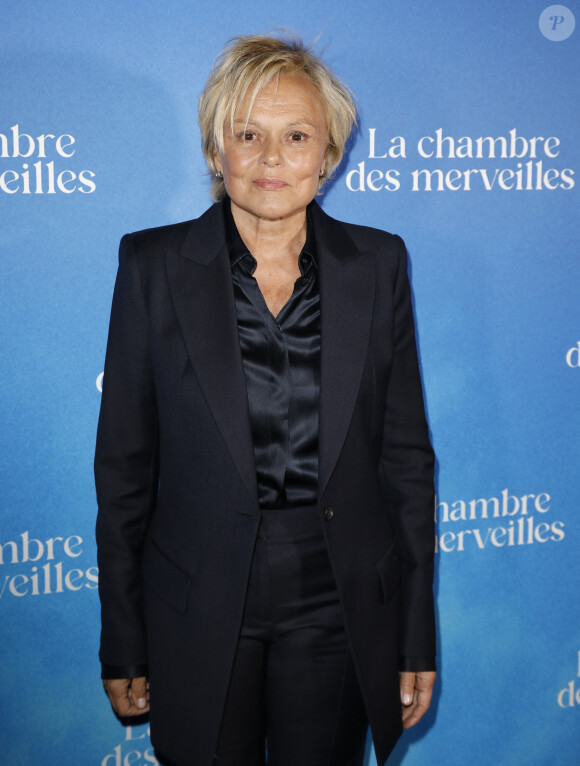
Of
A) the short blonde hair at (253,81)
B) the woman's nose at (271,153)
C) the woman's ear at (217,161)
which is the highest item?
the short blonde hair at (253,81)

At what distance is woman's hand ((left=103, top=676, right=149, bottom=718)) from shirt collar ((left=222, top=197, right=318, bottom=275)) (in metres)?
0.89

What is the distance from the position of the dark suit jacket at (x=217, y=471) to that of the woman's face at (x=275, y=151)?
0.34 feet

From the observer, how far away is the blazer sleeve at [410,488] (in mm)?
1694

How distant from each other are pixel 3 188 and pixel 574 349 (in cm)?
162

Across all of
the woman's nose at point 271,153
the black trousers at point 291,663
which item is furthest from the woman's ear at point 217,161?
the black trousers at point 291,663

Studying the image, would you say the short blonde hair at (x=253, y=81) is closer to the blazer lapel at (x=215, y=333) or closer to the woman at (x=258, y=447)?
the woman at (x=258, y=447)

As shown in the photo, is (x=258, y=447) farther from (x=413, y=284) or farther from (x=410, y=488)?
(x=413, y=284)

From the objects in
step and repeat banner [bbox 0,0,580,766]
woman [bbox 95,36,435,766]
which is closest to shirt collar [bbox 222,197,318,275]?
woman [bbox 95,36,435,766]

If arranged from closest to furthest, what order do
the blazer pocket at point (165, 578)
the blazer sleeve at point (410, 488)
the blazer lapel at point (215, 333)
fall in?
the blazer lapel at point (215, 333) < the blazer pocket at point (165, 578) < the blazer sleeve at point (410, 488)

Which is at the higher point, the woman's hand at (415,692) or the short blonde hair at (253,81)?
the short blonde hair at (253,81)

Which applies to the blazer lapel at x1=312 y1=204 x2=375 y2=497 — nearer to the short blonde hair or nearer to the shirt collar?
the shirt collar

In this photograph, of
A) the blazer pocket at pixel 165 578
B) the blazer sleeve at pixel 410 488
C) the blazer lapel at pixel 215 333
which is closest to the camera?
the blazer lapel at pixel 215 333

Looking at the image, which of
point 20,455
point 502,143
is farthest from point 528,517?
point 20,455

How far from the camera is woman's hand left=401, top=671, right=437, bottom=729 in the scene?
176 cm
